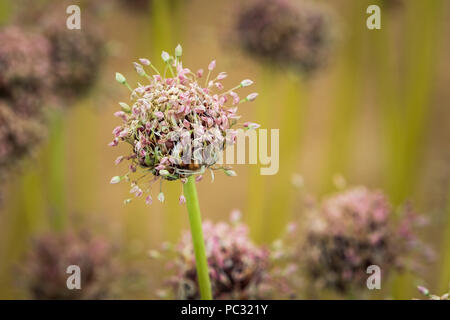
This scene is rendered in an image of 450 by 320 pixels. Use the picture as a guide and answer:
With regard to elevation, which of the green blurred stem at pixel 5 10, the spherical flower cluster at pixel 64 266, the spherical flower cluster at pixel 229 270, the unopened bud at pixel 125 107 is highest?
the green blurred stem at pixel 5 10

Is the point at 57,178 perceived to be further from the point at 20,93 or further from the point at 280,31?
the point at 280,31

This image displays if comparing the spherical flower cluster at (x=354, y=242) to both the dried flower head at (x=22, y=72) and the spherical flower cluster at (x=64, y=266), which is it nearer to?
the spherical flower cluster at (x=64, y=266)

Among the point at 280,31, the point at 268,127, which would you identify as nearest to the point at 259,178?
the point at 268,127

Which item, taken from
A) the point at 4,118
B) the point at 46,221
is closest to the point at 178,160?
the point at 4,118

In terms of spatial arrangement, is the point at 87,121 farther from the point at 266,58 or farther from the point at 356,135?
the point at 356,135

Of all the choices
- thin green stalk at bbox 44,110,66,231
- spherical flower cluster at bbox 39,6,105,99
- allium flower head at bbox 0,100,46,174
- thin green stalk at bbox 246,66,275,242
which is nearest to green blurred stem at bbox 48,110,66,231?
thin green stalk at bbox 44,110,66,231

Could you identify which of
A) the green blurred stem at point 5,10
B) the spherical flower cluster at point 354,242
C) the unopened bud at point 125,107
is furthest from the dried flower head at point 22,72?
the spherical flower cluster at point 354,242

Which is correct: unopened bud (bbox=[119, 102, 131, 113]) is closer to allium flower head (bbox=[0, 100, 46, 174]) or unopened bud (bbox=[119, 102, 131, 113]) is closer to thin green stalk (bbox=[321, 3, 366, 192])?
allium flower head (bbox=[0, 100, 46, 174])
